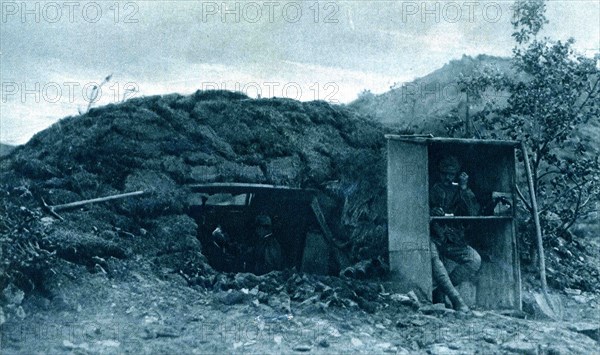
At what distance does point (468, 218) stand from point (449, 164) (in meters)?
0.93

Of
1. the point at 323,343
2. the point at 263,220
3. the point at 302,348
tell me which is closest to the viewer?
the point at 302,348

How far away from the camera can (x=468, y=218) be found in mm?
6996

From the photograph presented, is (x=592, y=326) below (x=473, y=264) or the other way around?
below

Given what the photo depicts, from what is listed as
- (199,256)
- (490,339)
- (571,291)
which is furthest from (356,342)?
(571,291)

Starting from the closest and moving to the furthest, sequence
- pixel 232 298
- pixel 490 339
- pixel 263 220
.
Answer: pixel 490 339 < pixel 232 298 < pixel 263 220

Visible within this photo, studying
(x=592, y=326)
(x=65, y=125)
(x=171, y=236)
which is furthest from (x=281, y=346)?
(x=65, y=125)

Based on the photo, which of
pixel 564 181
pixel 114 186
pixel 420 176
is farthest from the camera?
pixel 564 181

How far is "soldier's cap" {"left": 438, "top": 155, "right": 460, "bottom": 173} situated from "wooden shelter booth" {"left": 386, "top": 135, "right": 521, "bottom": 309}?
0.24m

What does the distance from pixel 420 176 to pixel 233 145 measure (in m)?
3.53

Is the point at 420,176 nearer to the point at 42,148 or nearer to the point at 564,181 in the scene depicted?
the point at 564,181

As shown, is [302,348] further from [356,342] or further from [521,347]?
[521,347]

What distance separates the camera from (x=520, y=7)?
8.84 meters

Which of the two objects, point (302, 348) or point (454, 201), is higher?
point (454, 201)

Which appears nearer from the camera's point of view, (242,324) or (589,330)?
(242,324)
